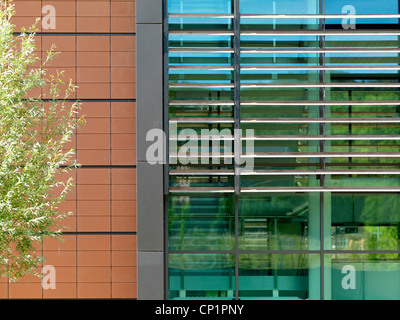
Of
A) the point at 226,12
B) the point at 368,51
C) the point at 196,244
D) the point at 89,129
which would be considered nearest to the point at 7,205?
the point at 89,129

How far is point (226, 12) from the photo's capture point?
30.9 feet

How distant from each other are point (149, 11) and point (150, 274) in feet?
16.7

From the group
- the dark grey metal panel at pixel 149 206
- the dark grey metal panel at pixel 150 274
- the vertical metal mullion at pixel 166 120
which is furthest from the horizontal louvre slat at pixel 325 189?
the dark grey metal panel at pixel 150 274

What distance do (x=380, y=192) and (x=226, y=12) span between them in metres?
4.72

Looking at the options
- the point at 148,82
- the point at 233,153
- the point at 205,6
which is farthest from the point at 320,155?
the point at 205,6

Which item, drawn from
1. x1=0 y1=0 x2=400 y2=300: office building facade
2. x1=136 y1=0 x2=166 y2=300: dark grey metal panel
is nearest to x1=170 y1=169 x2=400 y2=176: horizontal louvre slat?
x1=0 y1=0 x2=400 y2=300: office building facade

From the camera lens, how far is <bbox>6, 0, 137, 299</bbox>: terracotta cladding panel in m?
9.51

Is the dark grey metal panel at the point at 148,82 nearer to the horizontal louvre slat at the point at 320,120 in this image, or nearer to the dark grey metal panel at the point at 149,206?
the dark grey metal panel at the point at 149,206

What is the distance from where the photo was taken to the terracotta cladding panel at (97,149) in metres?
9.51

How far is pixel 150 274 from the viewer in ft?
29.9

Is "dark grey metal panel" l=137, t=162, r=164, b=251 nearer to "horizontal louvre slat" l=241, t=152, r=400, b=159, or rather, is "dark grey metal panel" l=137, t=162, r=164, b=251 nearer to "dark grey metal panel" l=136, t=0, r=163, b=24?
"horizontal louvre slat" l=241, t=152, r=400, b=159

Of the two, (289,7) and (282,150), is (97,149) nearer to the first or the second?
(282,150)

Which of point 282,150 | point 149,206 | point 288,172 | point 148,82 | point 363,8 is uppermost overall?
point 363,8

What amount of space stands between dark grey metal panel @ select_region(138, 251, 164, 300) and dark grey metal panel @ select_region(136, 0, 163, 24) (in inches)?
178
